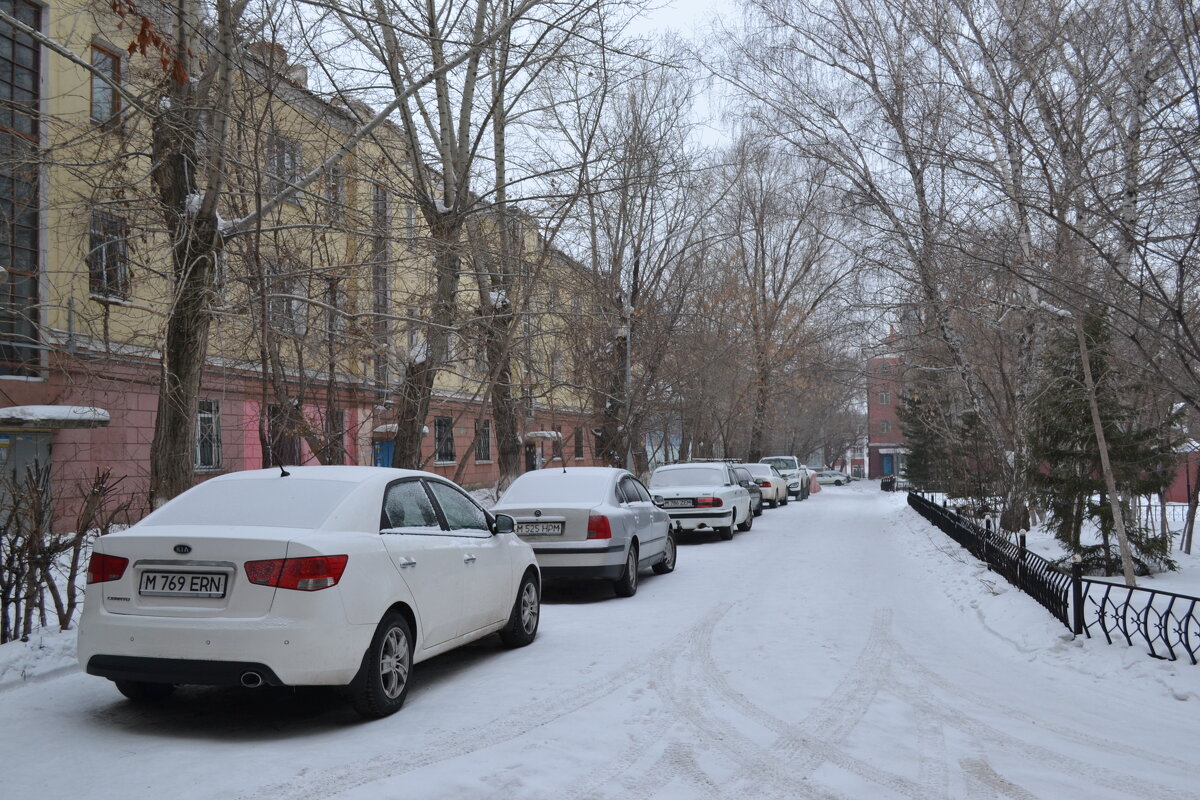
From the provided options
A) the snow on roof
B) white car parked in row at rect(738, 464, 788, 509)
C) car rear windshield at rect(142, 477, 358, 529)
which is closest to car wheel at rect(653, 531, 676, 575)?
car rear windshield at rect(142, 477, 358, 529)

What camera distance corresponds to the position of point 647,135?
23.9 m

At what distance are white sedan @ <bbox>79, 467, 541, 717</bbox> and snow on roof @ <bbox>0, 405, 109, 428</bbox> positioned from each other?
11.2 m

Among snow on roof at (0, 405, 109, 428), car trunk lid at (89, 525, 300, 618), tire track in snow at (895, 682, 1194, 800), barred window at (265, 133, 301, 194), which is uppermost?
barred window at (265, 133, 301, 194)

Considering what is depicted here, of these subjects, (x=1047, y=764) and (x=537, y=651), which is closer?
(x=1047, y=764)

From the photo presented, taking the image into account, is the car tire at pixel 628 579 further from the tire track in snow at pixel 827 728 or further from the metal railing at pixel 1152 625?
the metal railing at pixel 1152 625

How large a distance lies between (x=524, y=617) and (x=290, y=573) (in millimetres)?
3375

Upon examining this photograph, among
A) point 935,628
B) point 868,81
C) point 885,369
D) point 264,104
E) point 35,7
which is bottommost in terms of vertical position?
point 935,628

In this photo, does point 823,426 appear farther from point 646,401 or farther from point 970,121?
point 970,121

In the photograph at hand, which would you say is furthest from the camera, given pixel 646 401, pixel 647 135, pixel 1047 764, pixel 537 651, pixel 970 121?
pixel 646 401

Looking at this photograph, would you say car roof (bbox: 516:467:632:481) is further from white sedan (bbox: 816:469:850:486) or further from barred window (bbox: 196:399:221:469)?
white sedan (bbox: 816:469:850:486)

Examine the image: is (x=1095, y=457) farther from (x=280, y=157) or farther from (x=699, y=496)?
(x=280, y=157)

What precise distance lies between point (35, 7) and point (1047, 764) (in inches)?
733

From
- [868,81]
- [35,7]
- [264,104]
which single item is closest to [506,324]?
[264,104]

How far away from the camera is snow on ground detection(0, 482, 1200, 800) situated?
181 inches
